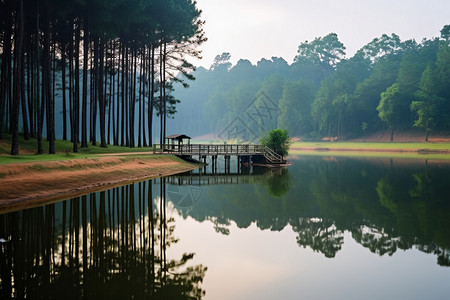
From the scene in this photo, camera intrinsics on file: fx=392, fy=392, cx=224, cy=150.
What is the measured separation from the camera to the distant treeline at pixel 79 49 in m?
31.0

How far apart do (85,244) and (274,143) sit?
142 ft

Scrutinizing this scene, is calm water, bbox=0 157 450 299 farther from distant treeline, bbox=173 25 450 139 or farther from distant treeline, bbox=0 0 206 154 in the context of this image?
distant treeline, bbox=173 25 450 139

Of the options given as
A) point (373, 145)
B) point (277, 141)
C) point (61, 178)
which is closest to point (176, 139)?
point (277, 141)

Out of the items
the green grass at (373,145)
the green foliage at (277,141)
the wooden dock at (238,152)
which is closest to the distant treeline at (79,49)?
the wooden dock at (238,152)

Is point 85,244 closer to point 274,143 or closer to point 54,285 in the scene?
point 54,285

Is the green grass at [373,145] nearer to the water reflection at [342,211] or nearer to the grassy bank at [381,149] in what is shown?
the grassy bank at [381,149]

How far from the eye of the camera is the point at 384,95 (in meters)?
94.2

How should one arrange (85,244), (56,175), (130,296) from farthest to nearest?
(56,175)
(85,244)
(130,296)

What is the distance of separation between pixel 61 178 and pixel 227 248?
14.6 metres

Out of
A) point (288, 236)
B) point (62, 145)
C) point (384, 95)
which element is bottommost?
point (288, 236)

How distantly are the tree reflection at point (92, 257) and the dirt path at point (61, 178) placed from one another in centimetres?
233

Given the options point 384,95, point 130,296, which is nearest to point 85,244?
point 130,296

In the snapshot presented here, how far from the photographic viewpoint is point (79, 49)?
48094mm

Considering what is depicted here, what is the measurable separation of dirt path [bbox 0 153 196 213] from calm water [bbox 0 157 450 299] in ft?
5.95
